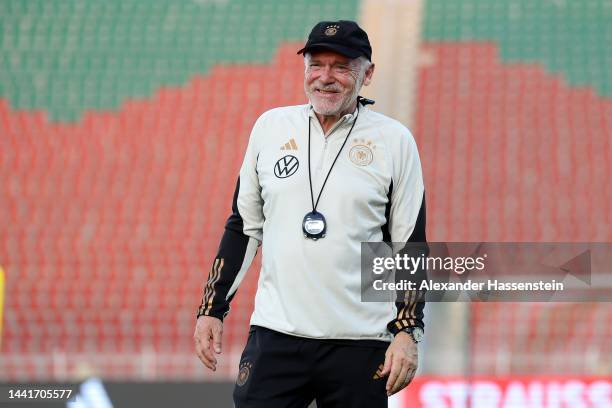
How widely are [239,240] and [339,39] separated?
0.55 m

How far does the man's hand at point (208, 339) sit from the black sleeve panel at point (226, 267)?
25 mm

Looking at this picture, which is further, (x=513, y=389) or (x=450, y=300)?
(x=513, y=389)

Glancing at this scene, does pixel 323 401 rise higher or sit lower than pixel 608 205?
lower

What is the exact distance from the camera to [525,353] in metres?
5.89

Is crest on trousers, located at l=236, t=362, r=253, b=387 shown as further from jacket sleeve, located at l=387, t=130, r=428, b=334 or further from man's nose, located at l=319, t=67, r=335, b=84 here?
man's nose, located at l=319, t=67, r=335, b=84

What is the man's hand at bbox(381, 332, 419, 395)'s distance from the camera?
241cm

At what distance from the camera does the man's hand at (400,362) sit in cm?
241

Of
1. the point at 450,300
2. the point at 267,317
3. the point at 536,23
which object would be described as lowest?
the point at 267,317

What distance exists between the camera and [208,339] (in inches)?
101

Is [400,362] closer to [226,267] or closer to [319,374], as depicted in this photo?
[319,374]

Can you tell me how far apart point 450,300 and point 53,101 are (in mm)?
5431

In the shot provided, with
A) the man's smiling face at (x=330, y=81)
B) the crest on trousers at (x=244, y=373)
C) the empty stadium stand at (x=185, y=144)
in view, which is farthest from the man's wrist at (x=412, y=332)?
the empty stadium stand at (x=185, y=144)

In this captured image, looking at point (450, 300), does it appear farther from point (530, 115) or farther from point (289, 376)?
point (530, 115)

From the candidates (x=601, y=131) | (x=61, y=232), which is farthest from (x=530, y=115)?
(x=61, y=232)
